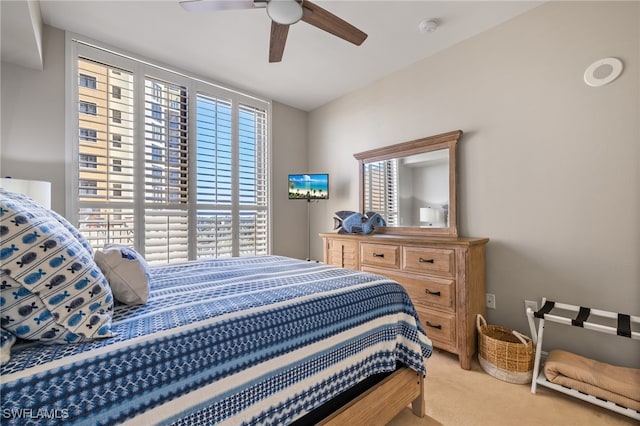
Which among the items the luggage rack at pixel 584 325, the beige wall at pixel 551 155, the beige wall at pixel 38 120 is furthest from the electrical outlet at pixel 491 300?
the beige wall at pixel 38 120

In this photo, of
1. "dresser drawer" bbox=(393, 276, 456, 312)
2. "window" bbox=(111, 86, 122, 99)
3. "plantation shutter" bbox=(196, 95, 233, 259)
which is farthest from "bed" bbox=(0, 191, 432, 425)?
"window" bbox=(111, 86, 122, 99)

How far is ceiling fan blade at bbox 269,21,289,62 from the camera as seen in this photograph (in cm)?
190

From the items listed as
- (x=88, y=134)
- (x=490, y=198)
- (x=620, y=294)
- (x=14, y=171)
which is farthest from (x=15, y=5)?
(x=620, y=294)

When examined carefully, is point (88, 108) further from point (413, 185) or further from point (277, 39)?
point (413, 185)

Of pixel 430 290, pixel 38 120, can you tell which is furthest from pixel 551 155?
pixel 38 120

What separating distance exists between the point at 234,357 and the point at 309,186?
286 cm

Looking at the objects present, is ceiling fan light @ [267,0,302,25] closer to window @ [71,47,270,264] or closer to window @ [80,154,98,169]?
window @ [71,47,270,264]

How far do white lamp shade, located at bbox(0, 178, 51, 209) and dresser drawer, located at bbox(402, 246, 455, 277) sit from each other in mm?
2677

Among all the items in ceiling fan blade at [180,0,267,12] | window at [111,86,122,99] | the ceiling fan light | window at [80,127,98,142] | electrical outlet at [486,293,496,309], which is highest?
ceiling fan blade at [180,0,267,12]

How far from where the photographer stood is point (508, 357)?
185cm

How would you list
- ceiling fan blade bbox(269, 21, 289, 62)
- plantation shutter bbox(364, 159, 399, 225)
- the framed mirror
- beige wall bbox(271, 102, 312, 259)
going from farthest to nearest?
1. beige wall bbox(271, 102, 312, 259)
2. plantation shutter bbox(364, 159, 399, 225)
3. the framed mirror
4. ceiling fan blade bbox(269, 21, 289, 62)

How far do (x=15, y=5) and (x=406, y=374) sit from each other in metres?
3.16

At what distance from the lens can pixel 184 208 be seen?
301 centimetres

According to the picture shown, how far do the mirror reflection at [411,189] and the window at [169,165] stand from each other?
1.53 m
